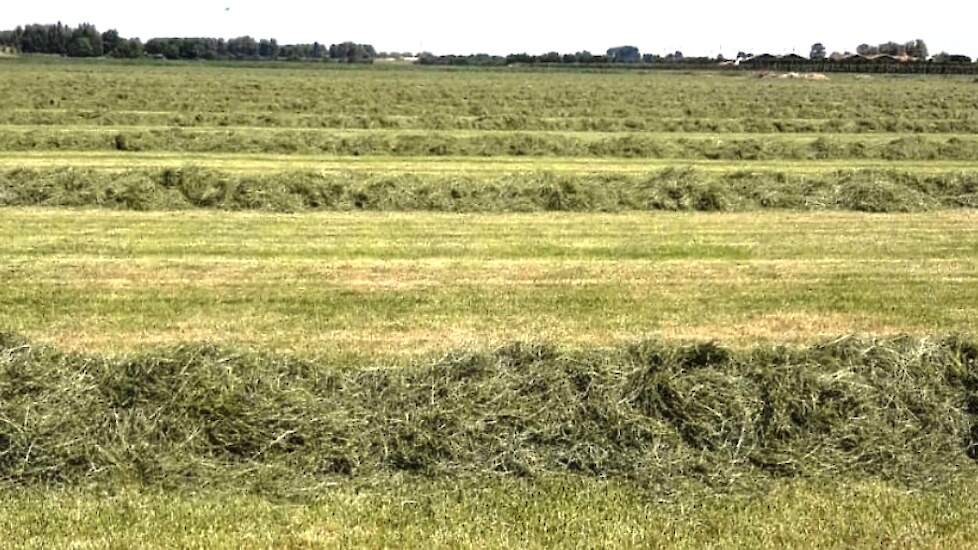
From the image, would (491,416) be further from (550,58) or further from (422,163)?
(550,58)

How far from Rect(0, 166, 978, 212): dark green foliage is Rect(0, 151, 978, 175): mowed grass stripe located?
2.87 meters

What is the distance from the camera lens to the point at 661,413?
8.48 m

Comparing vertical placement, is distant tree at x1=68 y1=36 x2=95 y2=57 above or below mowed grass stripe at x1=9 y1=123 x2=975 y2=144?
above

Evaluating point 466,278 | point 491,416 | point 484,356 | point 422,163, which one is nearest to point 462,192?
point 466,278

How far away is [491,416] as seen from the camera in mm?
8320

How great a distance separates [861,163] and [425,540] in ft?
84.8

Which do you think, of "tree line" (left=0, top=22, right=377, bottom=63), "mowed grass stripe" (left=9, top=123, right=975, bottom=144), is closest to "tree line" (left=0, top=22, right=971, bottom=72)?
"tree line" (left=0, top=22, right=377, bottom=63)

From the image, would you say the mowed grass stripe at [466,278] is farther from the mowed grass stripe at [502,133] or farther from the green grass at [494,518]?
the mowed grass stripe at [502,133]

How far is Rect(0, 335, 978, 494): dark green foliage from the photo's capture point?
785 centimetres

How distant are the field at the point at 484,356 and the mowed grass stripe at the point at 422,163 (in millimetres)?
395

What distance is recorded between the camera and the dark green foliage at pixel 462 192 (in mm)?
20062

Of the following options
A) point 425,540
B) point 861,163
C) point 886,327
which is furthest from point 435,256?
point 861,163

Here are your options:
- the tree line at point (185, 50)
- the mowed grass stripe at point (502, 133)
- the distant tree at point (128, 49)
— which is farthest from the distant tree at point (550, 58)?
the mowed grass stripe at point (502, 133)

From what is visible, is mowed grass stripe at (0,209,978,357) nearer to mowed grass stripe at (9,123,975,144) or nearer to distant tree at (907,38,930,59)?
mowed grass stripe at (9,123,975,144)
